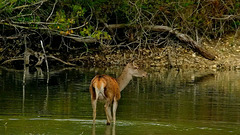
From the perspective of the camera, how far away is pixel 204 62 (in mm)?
26688

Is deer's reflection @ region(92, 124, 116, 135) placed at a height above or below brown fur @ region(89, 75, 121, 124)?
below

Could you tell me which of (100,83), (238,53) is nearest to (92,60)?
(238,53)

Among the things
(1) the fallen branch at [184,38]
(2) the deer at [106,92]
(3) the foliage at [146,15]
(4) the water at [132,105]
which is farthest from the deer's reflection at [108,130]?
(1) the fallen branch at [184,38]

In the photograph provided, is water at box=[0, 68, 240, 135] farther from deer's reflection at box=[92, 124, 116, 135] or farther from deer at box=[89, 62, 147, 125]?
deer at box=[89, 62, 147, 125]

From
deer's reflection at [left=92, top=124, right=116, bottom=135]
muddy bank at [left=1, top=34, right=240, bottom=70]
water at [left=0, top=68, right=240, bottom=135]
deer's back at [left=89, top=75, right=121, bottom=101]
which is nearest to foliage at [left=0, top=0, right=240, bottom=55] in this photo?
muddy bank at [left=1, top=34, right=240, bottom=70]

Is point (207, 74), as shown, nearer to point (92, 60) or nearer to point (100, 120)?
point (92, 60)

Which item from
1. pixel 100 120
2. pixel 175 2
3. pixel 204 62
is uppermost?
pixel 175 2

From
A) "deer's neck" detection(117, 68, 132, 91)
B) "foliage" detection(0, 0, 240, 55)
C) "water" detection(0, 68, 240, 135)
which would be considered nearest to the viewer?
"water" detection(0, 68, 240, 135)

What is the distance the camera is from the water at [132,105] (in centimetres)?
1086

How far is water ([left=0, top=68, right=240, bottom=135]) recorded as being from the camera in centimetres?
1086

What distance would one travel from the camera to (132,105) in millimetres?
14477

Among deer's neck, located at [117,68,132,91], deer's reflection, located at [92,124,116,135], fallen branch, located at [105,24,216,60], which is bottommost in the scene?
deer's reflection, located at [92,124,116,135]

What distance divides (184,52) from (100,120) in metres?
15.8

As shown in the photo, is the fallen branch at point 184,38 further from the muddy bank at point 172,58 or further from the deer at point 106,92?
the deer at point 106,92
